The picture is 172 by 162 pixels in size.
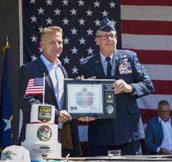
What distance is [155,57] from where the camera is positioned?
22.2ft

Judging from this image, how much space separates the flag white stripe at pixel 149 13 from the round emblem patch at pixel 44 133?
365cm

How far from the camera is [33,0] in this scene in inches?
255

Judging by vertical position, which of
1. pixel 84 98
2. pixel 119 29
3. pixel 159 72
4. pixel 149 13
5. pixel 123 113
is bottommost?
pixel 123 113

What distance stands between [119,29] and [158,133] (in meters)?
1.39

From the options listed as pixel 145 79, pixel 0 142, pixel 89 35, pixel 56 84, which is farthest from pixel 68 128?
pixel 89 35

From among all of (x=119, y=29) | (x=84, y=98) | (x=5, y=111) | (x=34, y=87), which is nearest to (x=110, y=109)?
(x=84, y=98)

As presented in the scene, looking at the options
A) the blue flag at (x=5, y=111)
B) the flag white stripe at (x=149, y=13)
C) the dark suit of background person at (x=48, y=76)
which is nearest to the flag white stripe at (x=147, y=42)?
the flag white stripe at (x=149, y=13)

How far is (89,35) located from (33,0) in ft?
2.58

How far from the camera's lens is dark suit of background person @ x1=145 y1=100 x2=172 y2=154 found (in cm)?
670

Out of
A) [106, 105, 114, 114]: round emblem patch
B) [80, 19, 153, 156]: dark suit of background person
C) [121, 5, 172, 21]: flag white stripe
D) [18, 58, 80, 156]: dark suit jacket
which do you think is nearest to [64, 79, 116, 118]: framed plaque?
[106, 105, 114, 114]: round emblem patch

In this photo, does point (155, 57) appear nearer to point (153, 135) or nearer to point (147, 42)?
point (147, 42)

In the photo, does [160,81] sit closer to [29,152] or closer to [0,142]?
[0,142]

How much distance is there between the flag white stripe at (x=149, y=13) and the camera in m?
6.72

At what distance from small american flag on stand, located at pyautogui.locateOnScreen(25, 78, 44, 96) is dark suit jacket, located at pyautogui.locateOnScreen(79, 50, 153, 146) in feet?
2.00
